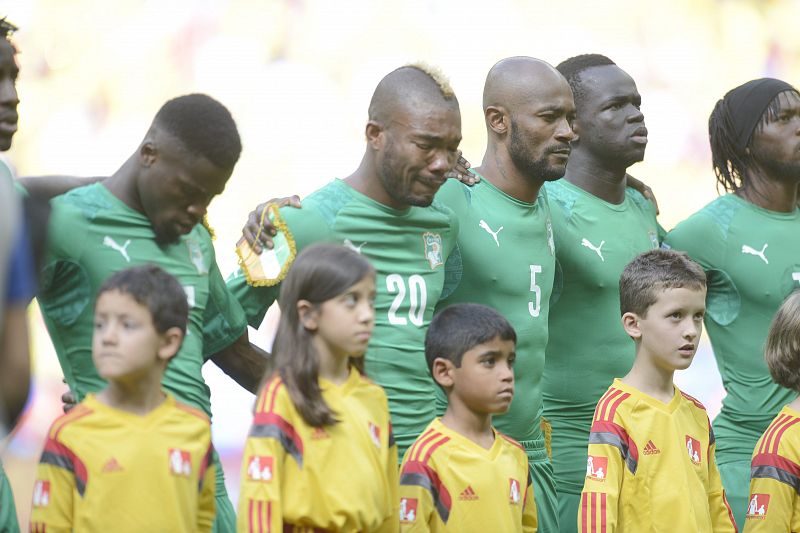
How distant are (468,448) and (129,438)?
1.00m

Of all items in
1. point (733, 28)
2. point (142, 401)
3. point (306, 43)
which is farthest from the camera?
point (733, 28)

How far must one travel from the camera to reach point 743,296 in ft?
17.1

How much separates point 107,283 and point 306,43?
5489 mm

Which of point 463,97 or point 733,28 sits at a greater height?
point 733,28

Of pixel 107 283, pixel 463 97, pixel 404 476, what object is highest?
pixel 463 97

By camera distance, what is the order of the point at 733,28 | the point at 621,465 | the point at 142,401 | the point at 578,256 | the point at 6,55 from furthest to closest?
the point at 733,28
the point at 578,256
the point at 621,465
the point at 6,55
the point at 142,401

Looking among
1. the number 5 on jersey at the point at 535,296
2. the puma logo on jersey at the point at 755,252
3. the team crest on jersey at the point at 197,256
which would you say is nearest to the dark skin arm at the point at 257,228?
the team crest on jersey at the point at 197,256

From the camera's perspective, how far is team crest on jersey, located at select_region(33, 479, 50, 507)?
11.1 ft

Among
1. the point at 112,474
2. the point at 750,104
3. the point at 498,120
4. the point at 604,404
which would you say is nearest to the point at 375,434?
the point at 112,474

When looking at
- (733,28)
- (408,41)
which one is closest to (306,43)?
(408,41)

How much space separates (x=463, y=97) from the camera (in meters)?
9.07

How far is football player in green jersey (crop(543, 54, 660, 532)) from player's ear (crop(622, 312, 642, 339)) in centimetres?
65

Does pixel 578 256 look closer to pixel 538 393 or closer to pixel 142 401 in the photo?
pixel 538 393

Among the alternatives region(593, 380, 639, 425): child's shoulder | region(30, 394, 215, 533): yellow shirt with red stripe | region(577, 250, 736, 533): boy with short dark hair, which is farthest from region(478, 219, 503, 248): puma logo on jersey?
region(30, 394, 215, 533): yellow shirt with red stripe
